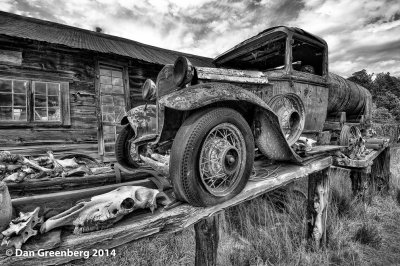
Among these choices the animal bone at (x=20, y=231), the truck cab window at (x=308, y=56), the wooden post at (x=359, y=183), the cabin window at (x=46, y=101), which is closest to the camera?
the animal bone at (x=20, y=231)

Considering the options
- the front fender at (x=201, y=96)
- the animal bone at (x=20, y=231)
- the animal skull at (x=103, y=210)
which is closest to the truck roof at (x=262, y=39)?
the front fender at (x=201, y=96)

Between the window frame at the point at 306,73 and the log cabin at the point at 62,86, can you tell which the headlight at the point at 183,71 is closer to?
the window frame at the point at 306,73

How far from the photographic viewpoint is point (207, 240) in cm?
181

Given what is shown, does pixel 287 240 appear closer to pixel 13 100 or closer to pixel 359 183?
pixel 359 183

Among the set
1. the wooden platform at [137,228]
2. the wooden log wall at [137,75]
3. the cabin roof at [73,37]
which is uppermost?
the cabin roof at [73,37]

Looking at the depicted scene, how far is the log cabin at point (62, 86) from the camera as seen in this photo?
5.46m

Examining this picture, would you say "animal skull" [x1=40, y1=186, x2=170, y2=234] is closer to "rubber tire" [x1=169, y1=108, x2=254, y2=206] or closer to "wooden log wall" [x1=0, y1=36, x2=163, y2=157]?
"rubber tire" [x1=169, y1=108, x2=254, y2=206]

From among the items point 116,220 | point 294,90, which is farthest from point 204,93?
point 294,90

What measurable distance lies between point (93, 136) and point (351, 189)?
701 centimetres

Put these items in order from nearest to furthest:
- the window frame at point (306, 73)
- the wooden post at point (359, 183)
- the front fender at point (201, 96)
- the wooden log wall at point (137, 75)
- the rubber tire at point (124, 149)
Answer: the front fender at point (201, 96), the window frame at point (306, 73), the rubber tire at point (124, 149), the wooden post at point (359, 183), the wooden log wall at point (137, 75)

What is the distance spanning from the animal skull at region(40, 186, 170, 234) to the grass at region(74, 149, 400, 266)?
50.3 inches

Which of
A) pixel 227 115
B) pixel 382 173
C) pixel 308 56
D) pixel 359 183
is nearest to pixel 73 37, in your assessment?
pixel 308 56

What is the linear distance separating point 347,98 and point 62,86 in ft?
24.8

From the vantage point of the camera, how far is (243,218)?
141 inches
